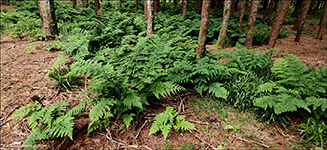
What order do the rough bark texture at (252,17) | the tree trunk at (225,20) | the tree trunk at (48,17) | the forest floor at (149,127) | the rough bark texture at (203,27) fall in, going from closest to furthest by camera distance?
the forest floor at (149,127)
the rough bark texture at (203,27)
the tree trunk at (48,17)
the tree trunk at (225,20)
the rough bark texture at (252,17)

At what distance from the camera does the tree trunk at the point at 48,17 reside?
17.4 feet

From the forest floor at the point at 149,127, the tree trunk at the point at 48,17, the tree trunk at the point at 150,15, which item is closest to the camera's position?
the forest floor at the point at 149,127

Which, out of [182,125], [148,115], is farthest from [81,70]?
[182,125]

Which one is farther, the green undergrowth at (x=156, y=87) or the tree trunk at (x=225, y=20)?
the tree trunk at (x=225, y=20)

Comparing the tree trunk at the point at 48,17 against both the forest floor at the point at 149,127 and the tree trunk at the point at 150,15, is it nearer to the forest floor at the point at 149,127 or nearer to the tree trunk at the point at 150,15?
the forest floor at the point at 149,127

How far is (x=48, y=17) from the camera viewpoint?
546 centimetres

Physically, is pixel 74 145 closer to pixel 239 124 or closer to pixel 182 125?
pixel 182 125

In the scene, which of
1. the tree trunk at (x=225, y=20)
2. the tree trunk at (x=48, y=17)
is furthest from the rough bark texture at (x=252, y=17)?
the tree trunk at (x=48, y=17)

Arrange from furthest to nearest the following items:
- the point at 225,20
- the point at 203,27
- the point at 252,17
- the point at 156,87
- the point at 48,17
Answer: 1. the point at 252,17
2. the point at 225,20
3. the point at 48,17
4. the point at 203,27
5. the point at 156,87

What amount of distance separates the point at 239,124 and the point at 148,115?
175 cm

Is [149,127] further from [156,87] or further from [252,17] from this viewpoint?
[252,17]

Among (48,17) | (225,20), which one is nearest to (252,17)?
(225,20)

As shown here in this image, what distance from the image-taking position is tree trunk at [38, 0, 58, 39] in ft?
17.4

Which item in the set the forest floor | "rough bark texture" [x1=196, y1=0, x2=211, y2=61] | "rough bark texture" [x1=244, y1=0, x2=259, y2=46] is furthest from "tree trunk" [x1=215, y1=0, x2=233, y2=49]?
the forest floor
